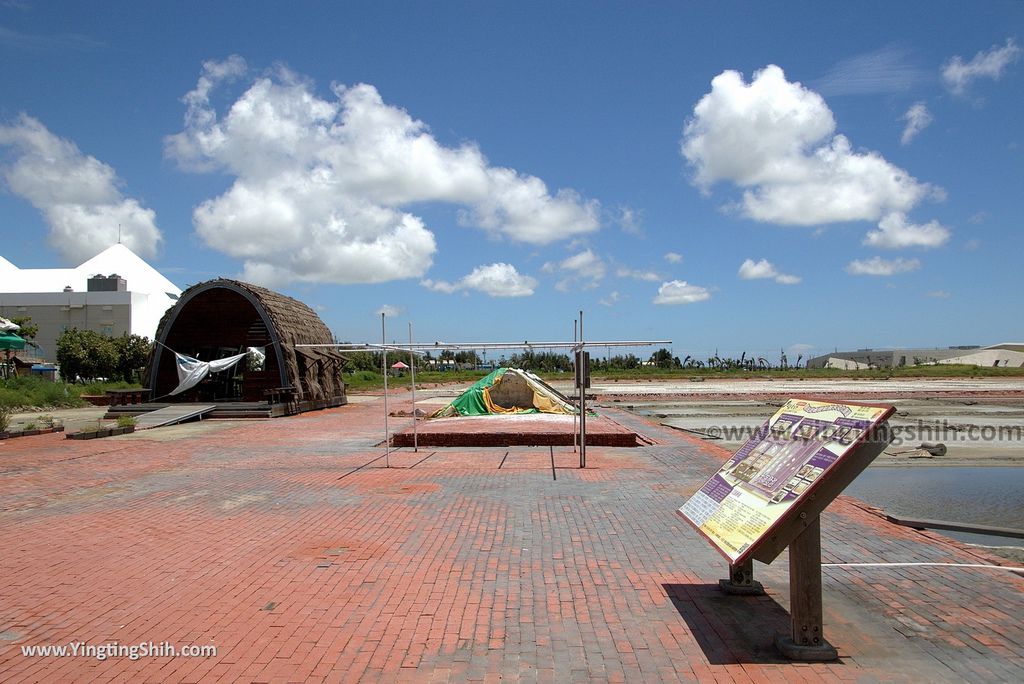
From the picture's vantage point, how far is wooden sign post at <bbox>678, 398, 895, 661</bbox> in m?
4.02

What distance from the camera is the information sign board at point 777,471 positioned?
4047mm

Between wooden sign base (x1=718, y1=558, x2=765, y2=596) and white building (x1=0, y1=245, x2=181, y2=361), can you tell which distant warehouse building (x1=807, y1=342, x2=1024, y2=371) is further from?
wooden sign base (x1=718, y1=558, x2=765, y2=596)

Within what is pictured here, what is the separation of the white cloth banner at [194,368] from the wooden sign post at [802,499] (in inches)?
921

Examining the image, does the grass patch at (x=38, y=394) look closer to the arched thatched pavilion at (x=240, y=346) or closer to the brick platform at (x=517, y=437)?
the arched thatched pavilion at (x=240, y=346)

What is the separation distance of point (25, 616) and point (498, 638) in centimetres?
359

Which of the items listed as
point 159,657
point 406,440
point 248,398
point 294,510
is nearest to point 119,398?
point 248,398

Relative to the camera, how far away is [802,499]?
402 centimetres

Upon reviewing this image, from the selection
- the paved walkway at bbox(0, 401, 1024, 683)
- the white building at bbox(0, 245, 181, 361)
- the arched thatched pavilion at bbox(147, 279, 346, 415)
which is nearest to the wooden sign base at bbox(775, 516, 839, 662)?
the paved walkway at bbox(0, 401, 1024, 683)

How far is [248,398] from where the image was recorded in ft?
83.1

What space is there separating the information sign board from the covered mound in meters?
16.3

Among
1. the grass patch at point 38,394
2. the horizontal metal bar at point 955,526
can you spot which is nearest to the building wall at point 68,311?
the grass patch at point 38,394

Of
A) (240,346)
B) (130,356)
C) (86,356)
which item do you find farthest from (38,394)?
(130,356)

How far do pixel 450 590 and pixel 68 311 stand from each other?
72.6 meters

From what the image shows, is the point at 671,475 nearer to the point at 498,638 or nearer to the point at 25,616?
the point at 498,638
